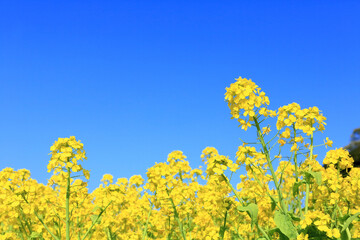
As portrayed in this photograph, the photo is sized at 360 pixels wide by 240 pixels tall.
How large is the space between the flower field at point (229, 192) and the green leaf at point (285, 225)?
0.01m

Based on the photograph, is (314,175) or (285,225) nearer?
(285,225)

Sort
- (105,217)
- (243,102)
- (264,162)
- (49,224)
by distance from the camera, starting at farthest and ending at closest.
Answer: (49,224), (105,217), (264,162), (243,102)

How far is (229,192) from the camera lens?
556 centimetres

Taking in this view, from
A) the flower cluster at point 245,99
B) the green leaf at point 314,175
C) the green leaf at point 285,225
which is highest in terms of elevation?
the flower cluster at point 245,99

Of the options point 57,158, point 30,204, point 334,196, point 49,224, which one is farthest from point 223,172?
point 49,224

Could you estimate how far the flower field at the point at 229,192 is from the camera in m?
4.68

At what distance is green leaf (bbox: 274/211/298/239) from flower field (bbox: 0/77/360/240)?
11 millimetres

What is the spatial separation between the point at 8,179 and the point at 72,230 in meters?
1.59

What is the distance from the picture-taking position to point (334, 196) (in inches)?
203

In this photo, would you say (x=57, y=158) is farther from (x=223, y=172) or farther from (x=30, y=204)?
(x=223, y=172)

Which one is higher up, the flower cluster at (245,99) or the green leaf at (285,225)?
the flower cluster at (245,99)

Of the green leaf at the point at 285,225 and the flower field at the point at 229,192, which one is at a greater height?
the flower field at the point at 229,192

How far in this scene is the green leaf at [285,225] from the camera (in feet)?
14.6

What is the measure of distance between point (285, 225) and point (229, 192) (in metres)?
1.20
